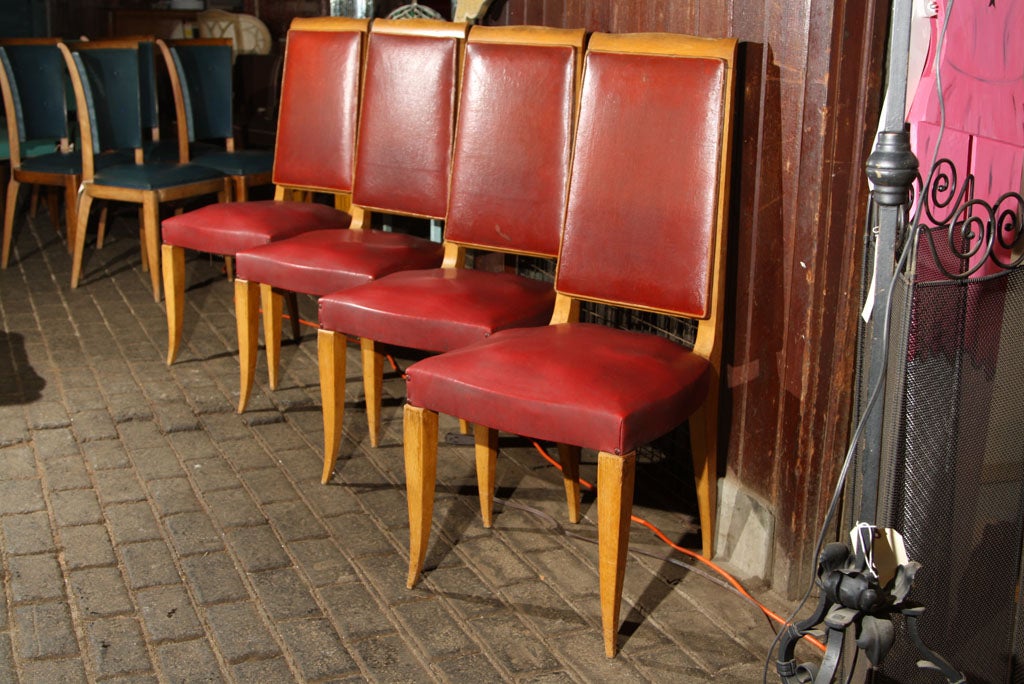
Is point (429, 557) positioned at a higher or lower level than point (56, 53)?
lower

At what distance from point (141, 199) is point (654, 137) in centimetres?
278

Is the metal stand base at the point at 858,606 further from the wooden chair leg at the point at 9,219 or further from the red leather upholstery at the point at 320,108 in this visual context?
the wooden chair leg at the point at 9,219

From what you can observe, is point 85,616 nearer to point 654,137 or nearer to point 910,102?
point 654,137

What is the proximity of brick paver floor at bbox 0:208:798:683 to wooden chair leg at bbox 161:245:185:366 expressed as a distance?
13 centimetres

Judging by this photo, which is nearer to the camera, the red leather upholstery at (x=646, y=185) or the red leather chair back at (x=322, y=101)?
the red leather upholstery at (x=646, y=185)

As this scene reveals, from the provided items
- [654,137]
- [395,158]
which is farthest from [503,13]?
[654,137]

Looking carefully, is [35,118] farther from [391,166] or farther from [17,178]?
[391,166]

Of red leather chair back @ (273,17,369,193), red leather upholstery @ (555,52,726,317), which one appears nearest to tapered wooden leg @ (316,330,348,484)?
red leather upholstery @ (555,52,726,317)

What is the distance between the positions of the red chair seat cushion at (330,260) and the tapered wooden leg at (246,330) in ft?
0.17

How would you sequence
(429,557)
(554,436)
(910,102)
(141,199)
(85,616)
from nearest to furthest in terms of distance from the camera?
(910,102) < (554,436) < (85,616) < (429,557) < (141,199)

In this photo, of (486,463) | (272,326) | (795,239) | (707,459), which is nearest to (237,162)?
(272,326)

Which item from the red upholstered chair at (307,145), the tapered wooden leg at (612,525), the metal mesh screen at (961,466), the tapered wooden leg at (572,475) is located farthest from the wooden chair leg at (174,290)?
the metal mesh screen at (961,466)

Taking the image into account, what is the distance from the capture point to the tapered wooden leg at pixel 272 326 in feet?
12.2

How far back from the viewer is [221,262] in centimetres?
546
